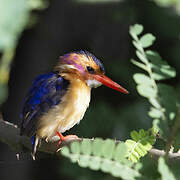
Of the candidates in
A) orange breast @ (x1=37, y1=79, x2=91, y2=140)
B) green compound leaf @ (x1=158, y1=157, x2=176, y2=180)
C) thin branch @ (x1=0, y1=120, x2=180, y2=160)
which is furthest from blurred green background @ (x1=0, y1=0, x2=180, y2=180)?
green compound leaf @ (x1=158, y1=157, x2=176, y2=180)

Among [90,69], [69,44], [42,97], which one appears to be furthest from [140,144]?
[69,44]

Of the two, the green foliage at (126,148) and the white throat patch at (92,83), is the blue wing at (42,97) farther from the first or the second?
the green foliage at (126,148)

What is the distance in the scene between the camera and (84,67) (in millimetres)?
2523

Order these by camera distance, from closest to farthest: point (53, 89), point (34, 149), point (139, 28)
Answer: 1. point (139, 28)
2. point (34, 149)
3. point (53, 89)

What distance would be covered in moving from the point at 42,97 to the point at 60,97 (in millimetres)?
96

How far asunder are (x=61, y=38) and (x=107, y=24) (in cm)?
56

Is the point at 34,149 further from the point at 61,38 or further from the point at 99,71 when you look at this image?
the point at 61,38

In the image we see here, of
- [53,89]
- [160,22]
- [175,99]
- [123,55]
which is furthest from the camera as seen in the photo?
[123,55]

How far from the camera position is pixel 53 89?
234 centimetres

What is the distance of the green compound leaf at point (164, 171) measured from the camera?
28.9 inches

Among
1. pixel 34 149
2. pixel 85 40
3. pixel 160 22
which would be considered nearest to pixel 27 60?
pixel 85 40

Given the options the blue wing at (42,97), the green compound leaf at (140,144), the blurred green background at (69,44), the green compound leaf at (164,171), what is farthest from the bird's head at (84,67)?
the blurred green background at (69,44)

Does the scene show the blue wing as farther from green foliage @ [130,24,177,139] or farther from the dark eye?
green foliage @ [130,24,177,139]

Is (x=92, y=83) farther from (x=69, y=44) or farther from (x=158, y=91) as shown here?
(x=69, y=44)
